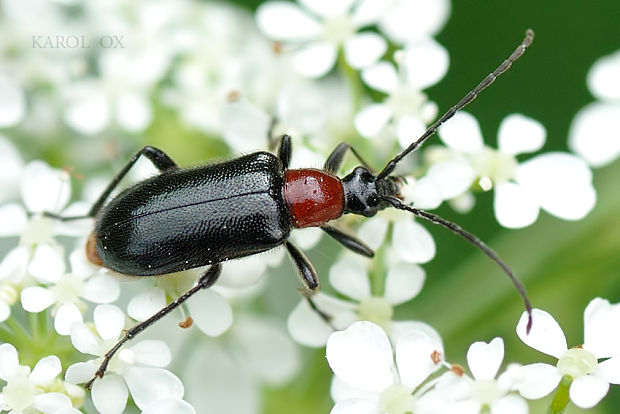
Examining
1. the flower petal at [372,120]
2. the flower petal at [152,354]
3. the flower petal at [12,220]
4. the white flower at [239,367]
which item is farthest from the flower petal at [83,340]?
the flower petal at [372,120]

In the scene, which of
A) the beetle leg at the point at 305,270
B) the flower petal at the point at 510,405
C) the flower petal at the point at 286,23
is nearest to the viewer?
the flower petal at the point at 510,405

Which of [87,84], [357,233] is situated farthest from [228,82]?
[357,233]

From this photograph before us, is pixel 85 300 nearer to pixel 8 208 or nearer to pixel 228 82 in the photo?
pixel 8 208

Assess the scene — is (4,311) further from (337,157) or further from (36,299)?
(337,157)

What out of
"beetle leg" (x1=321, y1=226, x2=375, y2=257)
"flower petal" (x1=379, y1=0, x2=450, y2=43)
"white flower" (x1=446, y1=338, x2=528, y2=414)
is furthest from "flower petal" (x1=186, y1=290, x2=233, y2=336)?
A: "flower petal" (x1=379, y1=0, x2=450, y2=43)

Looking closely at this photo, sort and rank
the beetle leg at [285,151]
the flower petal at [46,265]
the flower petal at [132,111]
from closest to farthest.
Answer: the flower petal at [46,265]
the beetle leg at [285,151]
the flower petal at [132,111]

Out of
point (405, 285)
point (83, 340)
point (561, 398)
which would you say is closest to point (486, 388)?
point (561, 398)

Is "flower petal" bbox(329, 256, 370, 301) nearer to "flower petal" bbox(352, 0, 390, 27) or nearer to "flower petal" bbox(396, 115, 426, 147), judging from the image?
"flower petal" bbox(396, 115, 426, 147)

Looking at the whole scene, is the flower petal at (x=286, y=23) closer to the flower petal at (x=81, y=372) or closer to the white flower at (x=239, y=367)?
the white flower at (x=239, y=367)
